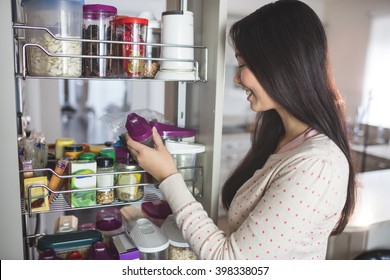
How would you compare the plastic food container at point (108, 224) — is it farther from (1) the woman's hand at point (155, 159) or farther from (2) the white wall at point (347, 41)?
(2) the white wall at point (347, 41)

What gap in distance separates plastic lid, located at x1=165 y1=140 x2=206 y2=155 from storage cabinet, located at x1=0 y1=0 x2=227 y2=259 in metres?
0.03

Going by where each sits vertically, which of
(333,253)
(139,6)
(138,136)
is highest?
(139,6)

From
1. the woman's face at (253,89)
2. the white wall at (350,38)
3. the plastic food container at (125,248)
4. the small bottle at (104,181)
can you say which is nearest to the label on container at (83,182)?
the small bottle at (104,181)

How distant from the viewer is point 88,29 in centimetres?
76

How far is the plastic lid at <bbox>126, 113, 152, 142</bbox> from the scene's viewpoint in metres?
0.80

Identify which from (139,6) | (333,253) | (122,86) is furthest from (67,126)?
(333,253)

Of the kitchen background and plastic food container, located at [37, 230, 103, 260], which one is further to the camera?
the kitchen background

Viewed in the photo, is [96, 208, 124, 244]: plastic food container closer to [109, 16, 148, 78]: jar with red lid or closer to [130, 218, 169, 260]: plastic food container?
[130, 218, 169, 260]: plastic food container

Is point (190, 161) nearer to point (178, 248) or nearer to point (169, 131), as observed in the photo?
point (169, 131)

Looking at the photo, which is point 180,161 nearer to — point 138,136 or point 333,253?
point 138,136

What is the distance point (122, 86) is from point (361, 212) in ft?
8.29

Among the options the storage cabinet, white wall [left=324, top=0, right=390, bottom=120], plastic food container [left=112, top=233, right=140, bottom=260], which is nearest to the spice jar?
the storage cabinet

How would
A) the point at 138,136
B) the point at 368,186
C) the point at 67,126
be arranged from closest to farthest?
1. the point at 138,136
2. the point at 368,186
3. the point at 67,126

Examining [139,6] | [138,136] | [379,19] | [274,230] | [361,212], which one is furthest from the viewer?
[379,19]
